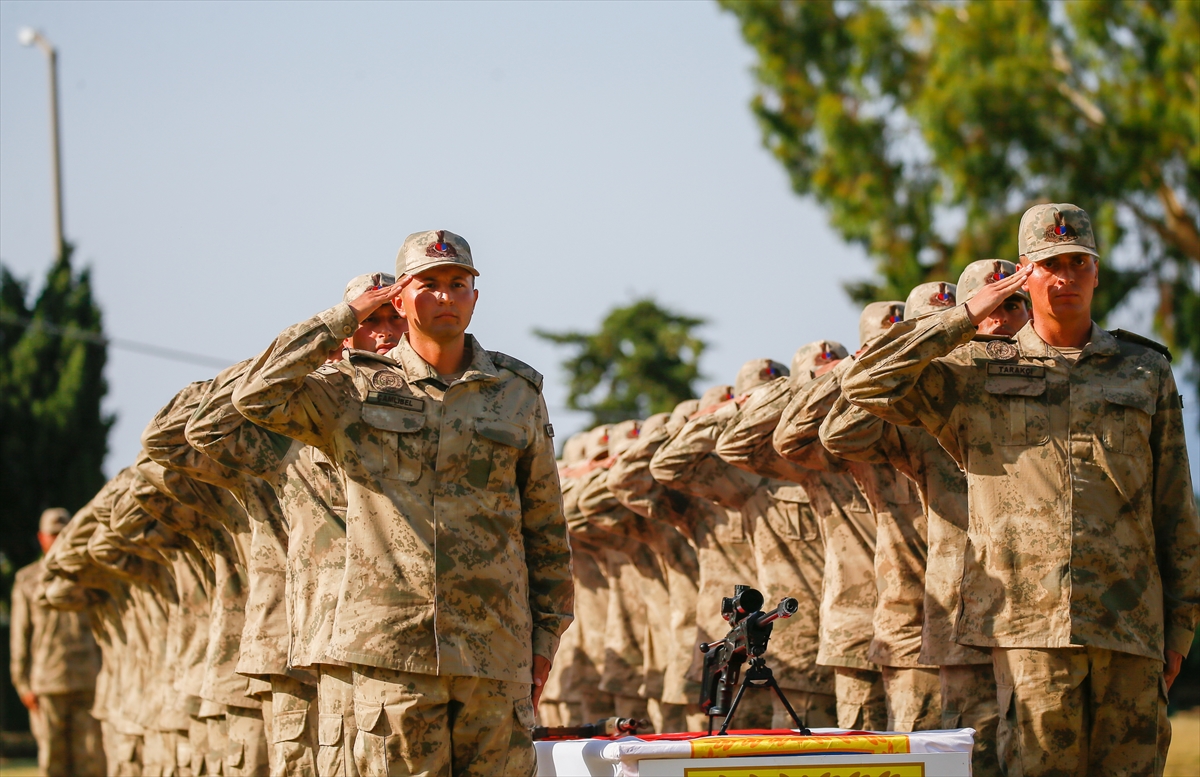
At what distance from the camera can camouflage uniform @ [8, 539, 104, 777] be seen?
16531mm

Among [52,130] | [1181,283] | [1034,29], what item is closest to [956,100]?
[1034,29]

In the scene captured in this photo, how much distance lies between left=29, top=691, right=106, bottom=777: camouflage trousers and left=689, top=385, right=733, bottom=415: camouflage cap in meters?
8.28

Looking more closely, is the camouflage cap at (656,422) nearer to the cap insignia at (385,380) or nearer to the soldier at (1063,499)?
the soldier at (1063,499)

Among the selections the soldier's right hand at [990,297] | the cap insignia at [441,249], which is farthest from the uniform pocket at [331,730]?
the soldier's right hand at [990,297]

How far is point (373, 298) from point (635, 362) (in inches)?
876

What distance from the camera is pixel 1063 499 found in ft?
21.3

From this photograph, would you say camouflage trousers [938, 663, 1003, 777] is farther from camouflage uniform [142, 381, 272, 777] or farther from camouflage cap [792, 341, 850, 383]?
camouflage uniform [142, 381, 272, 777]

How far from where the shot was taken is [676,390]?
28.0 metres

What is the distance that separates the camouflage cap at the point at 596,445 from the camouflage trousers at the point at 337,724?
8.63 metres

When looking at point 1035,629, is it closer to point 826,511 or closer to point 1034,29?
point 826,511

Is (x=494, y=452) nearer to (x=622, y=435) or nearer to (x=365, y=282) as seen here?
(x=365, y=282)

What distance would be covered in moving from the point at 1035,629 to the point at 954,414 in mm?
921

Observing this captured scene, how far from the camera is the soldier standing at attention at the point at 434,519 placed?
5891mm

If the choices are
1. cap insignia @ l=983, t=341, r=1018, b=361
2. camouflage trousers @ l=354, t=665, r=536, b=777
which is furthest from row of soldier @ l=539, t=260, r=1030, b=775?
camouflage trousers @ l=354, t=665, r=536, b=777
